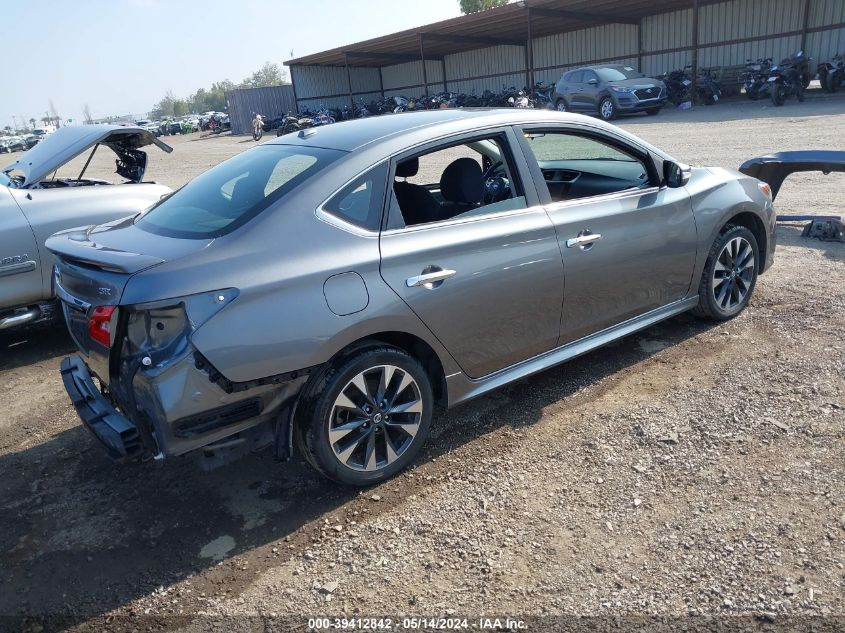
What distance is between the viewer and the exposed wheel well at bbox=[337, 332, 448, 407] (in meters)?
3.23

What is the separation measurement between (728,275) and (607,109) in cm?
2024

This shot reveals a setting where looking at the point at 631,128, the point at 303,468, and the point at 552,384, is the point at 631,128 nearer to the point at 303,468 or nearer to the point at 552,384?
the point at 552,384

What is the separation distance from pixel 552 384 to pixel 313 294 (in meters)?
1.93

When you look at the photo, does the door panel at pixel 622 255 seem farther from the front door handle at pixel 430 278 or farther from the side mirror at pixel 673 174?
the front door handle at pixel 430 278

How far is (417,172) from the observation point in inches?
160

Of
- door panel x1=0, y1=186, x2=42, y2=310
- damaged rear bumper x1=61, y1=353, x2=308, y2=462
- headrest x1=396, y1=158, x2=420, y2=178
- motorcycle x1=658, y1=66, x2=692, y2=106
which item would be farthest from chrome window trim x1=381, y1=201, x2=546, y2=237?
motorcycle x1=658, y1=66, x2=692, y2=106

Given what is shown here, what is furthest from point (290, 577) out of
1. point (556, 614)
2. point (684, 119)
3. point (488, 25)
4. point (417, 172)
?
point (488, 25)

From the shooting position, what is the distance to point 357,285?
10.0 feet

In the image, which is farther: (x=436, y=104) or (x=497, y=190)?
(x=436, y=104)

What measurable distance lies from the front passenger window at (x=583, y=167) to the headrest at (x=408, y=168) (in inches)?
27.6

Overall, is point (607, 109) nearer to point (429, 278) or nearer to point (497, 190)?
point (497, 190)

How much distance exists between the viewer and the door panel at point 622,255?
3.86 meters

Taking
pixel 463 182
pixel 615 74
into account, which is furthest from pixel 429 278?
pixel 615 74

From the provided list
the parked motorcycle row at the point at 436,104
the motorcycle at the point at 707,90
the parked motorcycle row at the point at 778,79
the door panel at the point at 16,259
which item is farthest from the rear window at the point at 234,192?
the motorcycle at the point at 707,90
